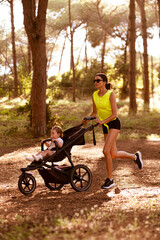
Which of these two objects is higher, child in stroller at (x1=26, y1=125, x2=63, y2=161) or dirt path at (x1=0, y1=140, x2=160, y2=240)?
child in stroller at (x1=26, y1=125, x2=63, y2=161)

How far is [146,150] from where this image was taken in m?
11.3

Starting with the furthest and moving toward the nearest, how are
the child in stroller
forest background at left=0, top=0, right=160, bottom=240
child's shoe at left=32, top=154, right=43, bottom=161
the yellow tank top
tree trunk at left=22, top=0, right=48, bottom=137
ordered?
tree trunk at left=22, top=0, right=48, bottom=137 < the yellow tank top < the child in stroller < child's shoe at left=32, top=154, right=43, bottom=161 < forest background at left=0, top=0, right=160, bottom=240

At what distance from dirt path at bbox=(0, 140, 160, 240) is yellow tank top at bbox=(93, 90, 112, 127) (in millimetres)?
1279

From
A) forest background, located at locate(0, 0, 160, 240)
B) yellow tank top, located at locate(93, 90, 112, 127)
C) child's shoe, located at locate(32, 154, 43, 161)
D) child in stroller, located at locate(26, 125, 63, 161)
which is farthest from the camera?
yellow tank top, located at locate(93, 90, 112, 127)

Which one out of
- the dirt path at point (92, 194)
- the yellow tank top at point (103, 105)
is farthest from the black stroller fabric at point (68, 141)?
the dirt path at point (92, 194)

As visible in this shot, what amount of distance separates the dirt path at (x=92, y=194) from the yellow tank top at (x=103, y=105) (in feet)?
4.20

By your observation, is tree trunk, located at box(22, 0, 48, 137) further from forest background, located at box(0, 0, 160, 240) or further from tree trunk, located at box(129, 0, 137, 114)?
tree trunk, located at box(129, 0, 137, 114)

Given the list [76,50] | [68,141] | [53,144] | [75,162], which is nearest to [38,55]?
[75,162]

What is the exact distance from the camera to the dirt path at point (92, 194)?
4602mm

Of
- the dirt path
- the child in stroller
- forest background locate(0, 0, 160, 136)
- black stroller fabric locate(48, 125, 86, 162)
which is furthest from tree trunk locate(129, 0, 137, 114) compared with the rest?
the child in stroller

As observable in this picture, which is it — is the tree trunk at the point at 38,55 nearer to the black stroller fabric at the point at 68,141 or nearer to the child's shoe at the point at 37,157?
the black stroller fabric at the point at 68,141

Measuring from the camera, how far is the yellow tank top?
618 cm

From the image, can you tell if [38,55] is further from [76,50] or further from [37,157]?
[76,50]

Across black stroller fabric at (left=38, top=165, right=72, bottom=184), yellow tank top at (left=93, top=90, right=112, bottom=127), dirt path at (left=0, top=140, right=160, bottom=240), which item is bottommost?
dirt path at (left=0, top=140, right=160, bottom=240)
